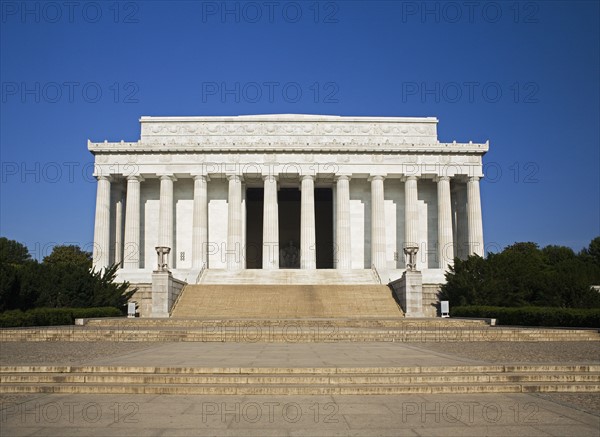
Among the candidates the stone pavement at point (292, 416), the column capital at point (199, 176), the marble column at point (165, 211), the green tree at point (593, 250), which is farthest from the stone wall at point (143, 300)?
the green tree at point (593, 250)

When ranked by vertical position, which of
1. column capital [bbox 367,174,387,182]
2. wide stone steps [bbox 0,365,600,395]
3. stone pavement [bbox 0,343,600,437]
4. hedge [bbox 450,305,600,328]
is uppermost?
column capital [bbox 367,174,387,182]

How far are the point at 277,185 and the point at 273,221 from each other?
4.99 metres

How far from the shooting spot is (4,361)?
15.0 metres

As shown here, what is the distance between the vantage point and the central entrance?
76.1 meters

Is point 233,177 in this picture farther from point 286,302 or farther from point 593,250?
point 593,250

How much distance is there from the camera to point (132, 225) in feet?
211

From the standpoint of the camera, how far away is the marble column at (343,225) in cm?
6281

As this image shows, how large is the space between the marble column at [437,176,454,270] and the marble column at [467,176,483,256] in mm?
2074

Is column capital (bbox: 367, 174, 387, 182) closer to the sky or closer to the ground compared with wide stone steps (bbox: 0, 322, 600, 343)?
closer to the sky

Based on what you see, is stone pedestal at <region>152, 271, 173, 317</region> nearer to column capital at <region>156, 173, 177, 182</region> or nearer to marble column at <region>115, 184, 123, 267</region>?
column capital at <region>156, 173, 177, 182</region>

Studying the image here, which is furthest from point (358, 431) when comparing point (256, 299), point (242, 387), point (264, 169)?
point (264, 169)

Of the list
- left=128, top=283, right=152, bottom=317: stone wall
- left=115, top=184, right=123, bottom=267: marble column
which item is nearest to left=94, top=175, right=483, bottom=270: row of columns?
left=115, top=184, right=123, bottom=267: marble column

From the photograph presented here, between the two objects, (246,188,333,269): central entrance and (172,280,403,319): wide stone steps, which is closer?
(172,280,403,319): wide stone steps

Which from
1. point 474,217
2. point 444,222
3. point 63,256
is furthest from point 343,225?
point 63,256
